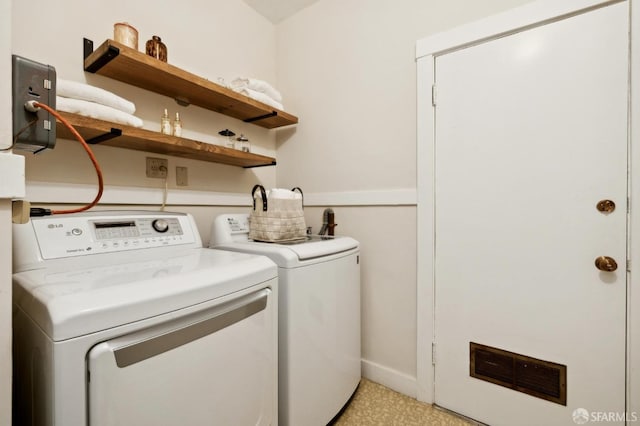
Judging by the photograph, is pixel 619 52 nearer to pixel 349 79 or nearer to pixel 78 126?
pixel 349 79

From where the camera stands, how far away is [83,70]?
1306 millimetres

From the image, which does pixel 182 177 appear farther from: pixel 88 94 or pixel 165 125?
pixel 88 94

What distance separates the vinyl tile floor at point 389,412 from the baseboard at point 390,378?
0.11ft

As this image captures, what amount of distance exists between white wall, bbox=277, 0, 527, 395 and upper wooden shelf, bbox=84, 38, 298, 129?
383 mm

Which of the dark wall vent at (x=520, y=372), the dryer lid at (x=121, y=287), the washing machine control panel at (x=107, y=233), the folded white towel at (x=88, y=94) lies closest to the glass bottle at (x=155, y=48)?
the folded white towel at (x=88, y=94)

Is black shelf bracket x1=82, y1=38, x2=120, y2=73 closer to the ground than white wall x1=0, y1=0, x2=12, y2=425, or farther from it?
farther from it

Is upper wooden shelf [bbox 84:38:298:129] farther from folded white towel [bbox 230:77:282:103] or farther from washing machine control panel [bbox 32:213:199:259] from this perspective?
washing machine control panel [bbox 32:213:199:259]

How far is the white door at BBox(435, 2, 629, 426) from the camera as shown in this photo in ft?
3.87

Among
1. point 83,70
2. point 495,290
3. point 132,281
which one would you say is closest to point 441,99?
point 495,290

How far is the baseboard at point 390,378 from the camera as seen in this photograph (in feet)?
5.36

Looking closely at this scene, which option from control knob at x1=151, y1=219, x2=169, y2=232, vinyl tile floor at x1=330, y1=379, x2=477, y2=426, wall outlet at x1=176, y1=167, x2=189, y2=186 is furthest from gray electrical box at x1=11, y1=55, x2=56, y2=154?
vinyl tile floor at x1=330, y1=379, x2=477, y2=426

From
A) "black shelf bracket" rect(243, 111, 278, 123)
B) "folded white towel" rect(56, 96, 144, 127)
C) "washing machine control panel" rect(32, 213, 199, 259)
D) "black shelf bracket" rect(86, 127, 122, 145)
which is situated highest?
"black shelf bracket" rect(243, 111, 278, 123)

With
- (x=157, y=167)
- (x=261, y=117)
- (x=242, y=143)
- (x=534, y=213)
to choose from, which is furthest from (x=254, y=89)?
(x=534, y=213)

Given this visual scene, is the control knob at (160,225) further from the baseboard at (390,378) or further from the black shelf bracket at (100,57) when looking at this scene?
the baseboard at (390,378)
